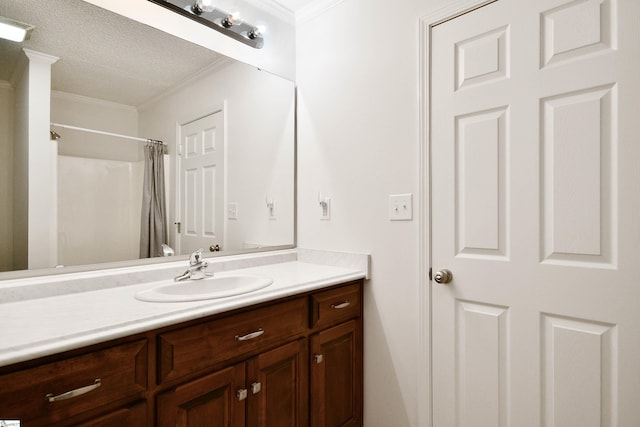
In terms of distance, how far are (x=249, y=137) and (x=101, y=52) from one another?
2.52 feet

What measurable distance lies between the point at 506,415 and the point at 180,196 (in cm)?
168

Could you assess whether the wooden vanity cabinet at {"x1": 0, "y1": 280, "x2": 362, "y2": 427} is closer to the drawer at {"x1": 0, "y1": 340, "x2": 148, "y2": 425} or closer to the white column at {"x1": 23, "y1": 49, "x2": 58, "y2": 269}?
the drawer at {"x1": 0, "y1": 340, "x2": 148, "y2": 425}

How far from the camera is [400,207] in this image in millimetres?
1593

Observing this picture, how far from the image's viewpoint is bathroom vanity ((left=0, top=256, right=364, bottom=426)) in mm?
825

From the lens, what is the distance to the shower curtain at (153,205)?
1531 millimetres

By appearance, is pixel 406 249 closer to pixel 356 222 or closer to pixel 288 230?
pixel 356 222

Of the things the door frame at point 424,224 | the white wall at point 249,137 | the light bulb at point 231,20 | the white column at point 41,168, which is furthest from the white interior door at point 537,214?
the white column at point 41,168

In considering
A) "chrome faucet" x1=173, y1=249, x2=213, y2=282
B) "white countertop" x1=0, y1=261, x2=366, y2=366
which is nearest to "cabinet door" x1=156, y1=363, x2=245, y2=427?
"white countertop" x1=0, y1=261, x2=366, y2=366

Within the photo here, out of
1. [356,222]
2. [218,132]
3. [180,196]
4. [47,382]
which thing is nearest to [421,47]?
[356,222]

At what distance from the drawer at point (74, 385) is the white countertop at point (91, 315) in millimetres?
51

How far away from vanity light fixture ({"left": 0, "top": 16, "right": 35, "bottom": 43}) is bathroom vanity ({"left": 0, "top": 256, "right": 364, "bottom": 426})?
100 centimetres

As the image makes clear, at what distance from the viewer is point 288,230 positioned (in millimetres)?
2059

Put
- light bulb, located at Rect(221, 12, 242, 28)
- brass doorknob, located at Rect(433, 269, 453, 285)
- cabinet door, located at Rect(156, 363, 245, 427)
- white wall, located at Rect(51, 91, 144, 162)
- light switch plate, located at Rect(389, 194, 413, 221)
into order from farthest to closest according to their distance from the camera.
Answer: light bulb, located at Rect(221, 12, 242, 28)
light switch plate, located at Rect(389, 194, 413, 221)
brass doorknob, located at Rect(433, 269, 453, 285)
white wall, located at Rect(51, 91, 144, 162)
cabinet door, located at Rect(156, 363, 245, 427)

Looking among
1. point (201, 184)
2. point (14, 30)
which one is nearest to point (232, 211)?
point (201, 184)
